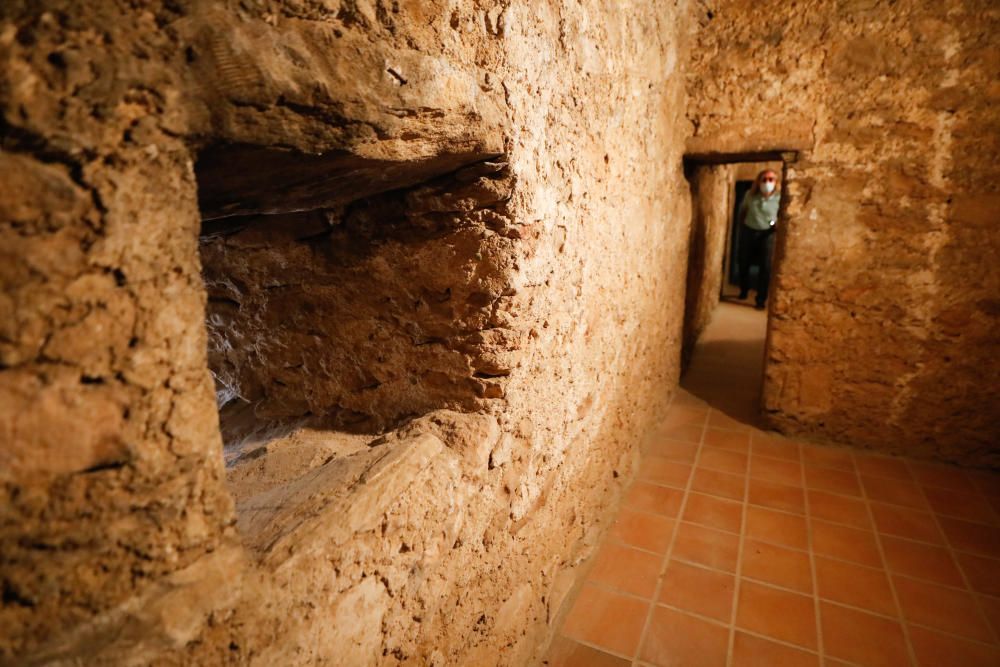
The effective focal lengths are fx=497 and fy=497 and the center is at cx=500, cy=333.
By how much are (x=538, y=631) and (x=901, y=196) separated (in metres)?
3.00

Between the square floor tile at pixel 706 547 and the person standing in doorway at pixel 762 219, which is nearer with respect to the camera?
the square floor tile at pixel 706 547

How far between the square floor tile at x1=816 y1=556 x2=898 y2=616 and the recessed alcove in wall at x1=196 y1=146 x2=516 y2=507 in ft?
6.01

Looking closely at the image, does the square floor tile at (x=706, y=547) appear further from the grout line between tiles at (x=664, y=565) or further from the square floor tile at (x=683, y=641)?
the square floor tile at (x=683, y=641)

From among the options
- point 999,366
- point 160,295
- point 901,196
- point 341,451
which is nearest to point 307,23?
point 160,295

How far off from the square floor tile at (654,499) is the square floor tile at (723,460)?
39cm

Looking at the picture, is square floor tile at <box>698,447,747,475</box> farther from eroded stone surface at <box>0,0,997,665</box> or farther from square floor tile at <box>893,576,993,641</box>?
square floor tile at <box>893,576,993,641</box>

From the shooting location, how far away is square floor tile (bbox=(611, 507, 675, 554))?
7.77ft

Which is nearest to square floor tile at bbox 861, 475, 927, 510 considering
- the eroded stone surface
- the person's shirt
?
the eroded stone surface

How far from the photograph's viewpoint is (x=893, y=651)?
1811mm

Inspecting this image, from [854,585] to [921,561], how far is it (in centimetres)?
41

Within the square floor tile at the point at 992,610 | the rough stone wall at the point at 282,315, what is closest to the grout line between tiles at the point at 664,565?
the rough stone wall at the point at 282,315

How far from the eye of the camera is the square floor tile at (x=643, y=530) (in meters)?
2.37

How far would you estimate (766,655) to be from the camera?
5.93 feet

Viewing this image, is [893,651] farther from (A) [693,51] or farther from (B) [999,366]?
(A) [693,51]
